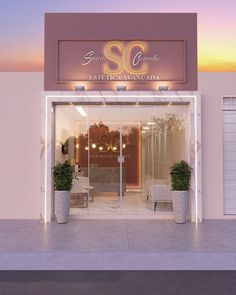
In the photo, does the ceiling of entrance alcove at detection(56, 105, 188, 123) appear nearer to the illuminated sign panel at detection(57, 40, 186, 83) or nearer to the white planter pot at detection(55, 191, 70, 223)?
the illuminated sign panel at detection(57, 40, 186, 83)

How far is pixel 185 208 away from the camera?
8.72 metres

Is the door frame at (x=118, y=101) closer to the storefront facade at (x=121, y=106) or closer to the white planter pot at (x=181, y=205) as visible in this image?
the storefront facade at (x=121, y=106)

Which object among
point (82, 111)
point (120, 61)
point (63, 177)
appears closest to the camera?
point (63, 177)

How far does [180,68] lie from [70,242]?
5361 mm

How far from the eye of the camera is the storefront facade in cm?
912

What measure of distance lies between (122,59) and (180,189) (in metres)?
3.76

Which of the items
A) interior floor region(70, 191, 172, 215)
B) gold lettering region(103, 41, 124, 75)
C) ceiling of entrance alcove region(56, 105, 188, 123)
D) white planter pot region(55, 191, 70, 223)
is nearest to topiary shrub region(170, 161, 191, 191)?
interior floor region(70, 191, 172, 215)

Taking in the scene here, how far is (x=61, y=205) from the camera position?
8.65 m

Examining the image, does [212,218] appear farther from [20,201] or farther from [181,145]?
[20,201]

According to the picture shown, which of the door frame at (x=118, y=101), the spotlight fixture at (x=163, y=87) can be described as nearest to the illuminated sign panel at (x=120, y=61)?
the spotlight fixture at (x=163, y=87)

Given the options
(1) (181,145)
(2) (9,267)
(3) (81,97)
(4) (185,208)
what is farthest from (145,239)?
(3) (81,97)

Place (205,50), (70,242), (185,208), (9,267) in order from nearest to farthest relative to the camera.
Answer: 1. (9,267)
2. (70,242)
3. (185,208)
4. (205,50)

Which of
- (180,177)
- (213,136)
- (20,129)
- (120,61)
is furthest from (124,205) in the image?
(120,61)

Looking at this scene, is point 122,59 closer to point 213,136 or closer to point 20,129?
point 213,136
